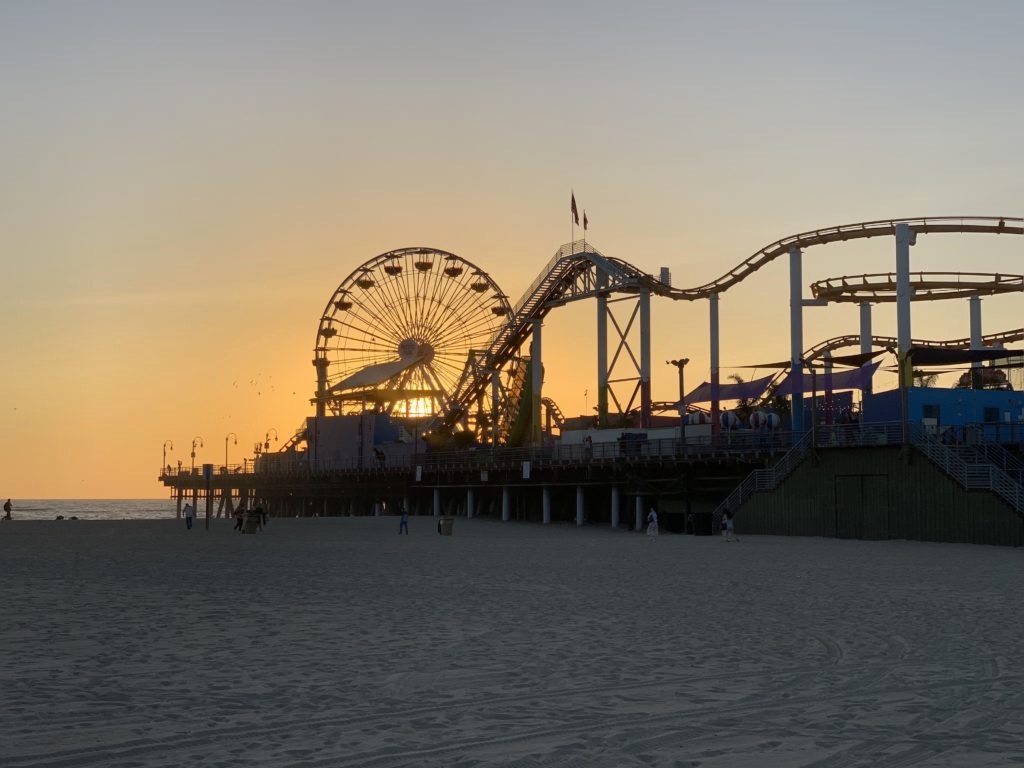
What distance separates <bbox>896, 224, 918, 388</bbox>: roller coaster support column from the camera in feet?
158

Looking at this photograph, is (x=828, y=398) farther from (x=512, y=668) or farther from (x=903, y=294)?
(x=512, y=668)

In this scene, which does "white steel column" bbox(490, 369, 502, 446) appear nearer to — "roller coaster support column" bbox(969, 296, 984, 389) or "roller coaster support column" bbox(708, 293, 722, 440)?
"roller coaster support column" bbox(708, 293, 722, 440)

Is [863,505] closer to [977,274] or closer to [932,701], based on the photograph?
[977,274]

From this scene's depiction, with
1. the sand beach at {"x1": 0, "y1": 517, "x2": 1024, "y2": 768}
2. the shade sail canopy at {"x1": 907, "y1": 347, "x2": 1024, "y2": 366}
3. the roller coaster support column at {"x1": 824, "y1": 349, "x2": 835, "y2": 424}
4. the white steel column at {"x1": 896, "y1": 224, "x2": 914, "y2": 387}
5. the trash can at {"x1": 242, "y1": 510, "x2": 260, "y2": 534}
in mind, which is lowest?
the sand beach at {"x1": 0, "y1": 517, "x2": 1024, "y2": 768}

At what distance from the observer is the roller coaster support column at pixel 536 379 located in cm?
7538

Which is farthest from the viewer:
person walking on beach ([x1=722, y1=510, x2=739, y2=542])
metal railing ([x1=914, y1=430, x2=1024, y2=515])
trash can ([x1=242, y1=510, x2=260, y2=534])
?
trash can ([x1=242, y1=510, x2=260, y2=534])

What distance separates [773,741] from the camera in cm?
938

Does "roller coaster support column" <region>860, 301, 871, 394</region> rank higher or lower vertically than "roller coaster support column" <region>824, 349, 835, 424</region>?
higher

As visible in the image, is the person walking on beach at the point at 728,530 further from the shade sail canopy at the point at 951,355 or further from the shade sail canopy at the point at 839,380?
the shade sail canopy at the point at 839,380

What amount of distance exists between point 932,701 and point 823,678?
5.05 ft

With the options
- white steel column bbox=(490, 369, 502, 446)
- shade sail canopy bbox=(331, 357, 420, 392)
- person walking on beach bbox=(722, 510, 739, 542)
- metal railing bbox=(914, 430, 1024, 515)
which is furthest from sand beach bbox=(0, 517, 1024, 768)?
shade sail canopy bbox=(331, 357, 420, 392)

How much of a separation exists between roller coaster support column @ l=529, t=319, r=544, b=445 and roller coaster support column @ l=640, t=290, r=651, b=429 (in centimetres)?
879

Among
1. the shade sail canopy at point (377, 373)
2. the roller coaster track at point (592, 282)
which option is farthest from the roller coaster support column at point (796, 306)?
the shade sail canopy at point (377, 373)

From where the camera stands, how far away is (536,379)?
75.3 m
